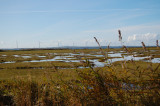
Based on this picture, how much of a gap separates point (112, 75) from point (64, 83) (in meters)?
1.12

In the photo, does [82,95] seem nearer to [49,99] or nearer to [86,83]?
[86,83]

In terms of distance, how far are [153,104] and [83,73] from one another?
1638mm

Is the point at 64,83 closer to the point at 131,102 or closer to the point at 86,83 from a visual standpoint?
the point at 86,83

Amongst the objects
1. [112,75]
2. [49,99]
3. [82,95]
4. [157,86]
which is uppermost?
[112,75]

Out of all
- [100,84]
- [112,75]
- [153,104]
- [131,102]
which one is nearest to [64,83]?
[100,84]

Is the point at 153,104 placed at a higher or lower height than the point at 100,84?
lower

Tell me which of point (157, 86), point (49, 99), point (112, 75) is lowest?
point (49, 99)

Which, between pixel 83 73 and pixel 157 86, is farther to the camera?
pixel 83 73

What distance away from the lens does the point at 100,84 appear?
3.23 m

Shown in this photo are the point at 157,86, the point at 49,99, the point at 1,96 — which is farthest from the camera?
the point at 1,96

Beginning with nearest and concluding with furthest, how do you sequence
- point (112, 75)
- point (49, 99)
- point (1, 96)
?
point (112, 75) < point (49, 99) < point (1, 96)

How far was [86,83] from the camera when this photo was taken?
10.8 ft

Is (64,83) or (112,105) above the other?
(64,83)

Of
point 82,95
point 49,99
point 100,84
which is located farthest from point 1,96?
point 100,84
